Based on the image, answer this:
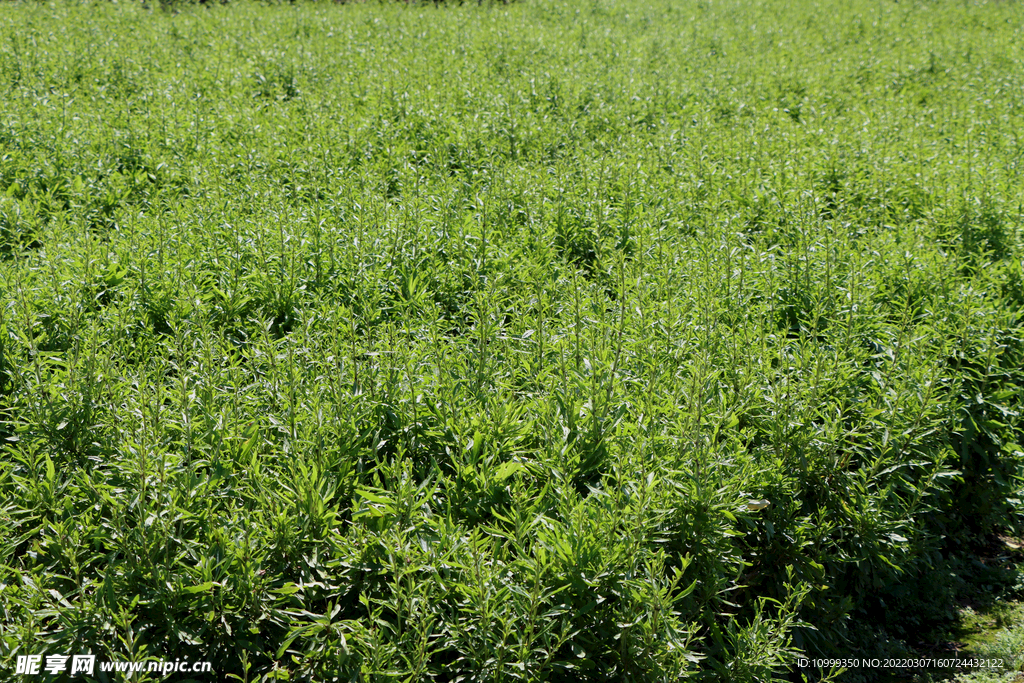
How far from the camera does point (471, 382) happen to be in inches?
157

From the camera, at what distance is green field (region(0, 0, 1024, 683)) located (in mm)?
2920

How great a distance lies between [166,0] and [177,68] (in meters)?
5.92

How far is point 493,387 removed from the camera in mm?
4066

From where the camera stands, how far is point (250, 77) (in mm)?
9516

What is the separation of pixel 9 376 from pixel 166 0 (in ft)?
42.7

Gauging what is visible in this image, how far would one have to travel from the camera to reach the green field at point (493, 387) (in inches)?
115

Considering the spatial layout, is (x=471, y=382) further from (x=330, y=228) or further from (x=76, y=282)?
(x=76, y=282)

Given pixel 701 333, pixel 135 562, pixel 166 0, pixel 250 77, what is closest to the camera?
pixel 135 562

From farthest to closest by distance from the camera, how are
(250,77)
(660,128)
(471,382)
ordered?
(250,77) < (660,128) < (471,382)

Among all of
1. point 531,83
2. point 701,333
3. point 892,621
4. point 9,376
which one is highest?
point 531,83

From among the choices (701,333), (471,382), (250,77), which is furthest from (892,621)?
(250,77)

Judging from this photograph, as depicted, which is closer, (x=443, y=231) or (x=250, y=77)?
(x=443, y=231)

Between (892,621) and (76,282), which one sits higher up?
(76,282)

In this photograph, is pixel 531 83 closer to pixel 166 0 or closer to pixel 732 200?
pixel 732 200
